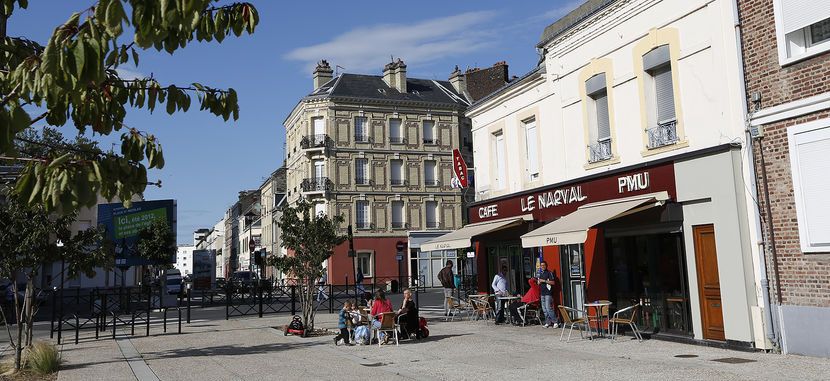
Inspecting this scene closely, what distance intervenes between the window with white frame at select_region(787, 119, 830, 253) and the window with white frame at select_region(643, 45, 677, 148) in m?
2.54

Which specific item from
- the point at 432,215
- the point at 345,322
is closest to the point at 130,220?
the point at 345,322

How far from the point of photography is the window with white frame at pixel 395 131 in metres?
47.2

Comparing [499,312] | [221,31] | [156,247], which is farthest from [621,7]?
[156,247]

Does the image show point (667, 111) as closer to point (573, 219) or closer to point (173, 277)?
point (573, 219)

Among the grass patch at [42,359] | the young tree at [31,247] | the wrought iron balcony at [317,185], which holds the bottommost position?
the grass patch at [42,359]

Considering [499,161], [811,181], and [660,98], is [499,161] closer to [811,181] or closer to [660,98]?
[660,98]

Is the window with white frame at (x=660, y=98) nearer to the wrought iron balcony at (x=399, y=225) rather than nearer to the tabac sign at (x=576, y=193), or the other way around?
the tabac sign at (x=576, y=193)

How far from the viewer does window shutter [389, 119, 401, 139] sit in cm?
4722

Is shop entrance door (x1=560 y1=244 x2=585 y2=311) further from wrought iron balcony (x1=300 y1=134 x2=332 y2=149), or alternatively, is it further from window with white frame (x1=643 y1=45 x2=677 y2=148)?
wrought iron balcony (x1=300 y1=134 x2=332 y2=149)

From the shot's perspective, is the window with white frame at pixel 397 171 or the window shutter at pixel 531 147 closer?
the window shutter at pixel 531 147

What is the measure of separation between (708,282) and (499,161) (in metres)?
8.60

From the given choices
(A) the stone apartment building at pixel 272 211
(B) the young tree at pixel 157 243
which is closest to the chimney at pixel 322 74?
(A) the stone apartment building at pixel 272 211

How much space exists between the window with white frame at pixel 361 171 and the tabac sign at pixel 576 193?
26851 millimetres

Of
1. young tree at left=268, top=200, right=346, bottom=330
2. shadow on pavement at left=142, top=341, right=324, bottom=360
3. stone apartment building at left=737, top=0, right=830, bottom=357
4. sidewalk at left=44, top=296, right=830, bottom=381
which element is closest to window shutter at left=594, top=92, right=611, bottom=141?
stone apartment building at left=737, top=0, right=830, bottom=357
